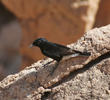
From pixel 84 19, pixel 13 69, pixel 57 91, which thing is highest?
pixel 13 69

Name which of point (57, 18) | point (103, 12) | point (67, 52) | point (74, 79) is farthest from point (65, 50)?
point (103, 12)

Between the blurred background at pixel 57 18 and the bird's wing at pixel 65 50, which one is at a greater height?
the blurred background at pixel 57 18

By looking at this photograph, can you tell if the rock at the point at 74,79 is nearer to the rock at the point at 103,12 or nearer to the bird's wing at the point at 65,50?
the bird's wing at the point at 65,50

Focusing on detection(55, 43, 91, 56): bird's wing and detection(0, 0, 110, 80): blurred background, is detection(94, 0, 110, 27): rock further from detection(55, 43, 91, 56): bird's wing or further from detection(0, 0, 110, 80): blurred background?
detection(55, 43, 91, 56): bird's wing

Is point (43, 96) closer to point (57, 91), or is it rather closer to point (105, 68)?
point (57, 91)

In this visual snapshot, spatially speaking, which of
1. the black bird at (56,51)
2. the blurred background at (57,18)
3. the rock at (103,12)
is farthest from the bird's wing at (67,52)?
the rock at (103,12)

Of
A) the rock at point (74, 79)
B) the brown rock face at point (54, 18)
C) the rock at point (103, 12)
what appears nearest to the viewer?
the rock at point (74, 79)

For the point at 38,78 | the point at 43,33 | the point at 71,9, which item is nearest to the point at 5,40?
the point at 43,33

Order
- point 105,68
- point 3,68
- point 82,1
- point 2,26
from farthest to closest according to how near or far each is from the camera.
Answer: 1. point 2,26
2. point 3,68
3. point 82,1
4. point 105,68

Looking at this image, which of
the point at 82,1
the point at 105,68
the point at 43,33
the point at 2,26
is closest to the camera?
the point at 105,68
